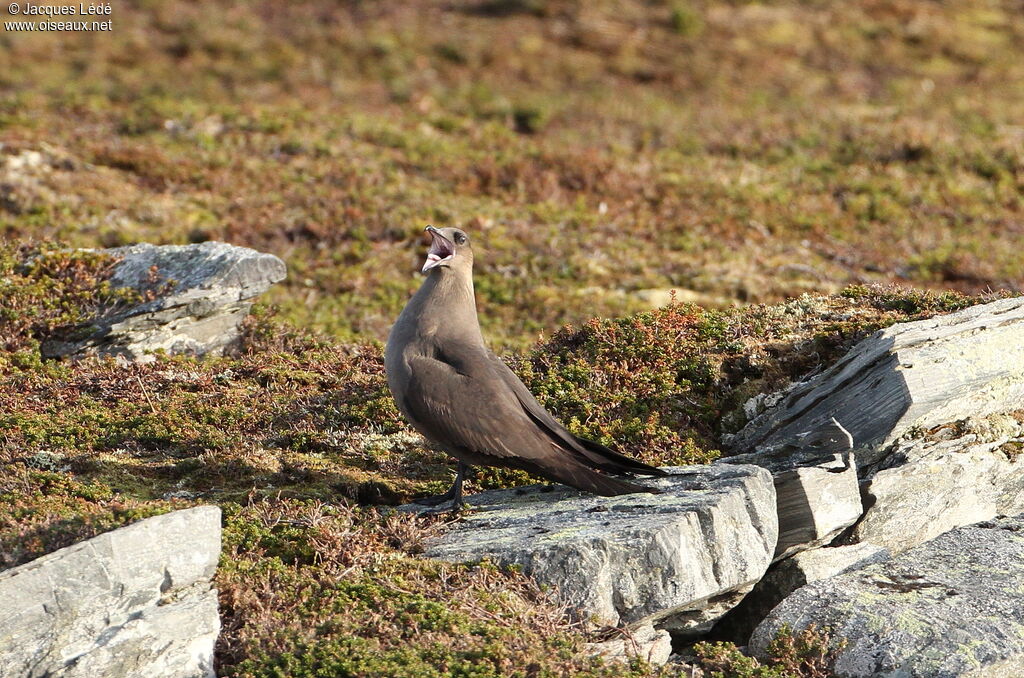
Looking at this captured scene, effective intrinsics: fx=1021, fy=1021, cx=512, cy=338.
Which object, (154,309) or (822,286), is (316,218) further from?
(822,286)

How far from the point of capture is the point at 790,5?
1179 inches

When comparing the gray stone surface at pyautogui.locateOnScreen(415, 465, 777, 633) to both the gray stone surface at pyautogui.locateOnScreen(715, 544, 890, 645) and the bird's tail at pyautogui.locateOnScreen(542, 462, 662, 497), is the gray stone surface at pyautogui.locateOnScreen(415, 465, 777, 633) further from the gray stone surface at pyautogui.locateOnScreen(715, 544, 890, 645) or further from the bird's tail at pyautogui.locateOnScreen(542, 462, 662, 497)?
the gray stone surface at pyautogui.locateOnScreen(715, 544, 890, 645)

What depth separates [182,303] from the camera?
11.0 m

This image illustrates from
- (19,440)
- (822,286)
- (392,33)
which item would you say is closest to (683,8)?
(392,33)

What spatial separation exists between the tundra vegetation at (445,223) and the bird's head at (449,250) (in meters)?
1.69

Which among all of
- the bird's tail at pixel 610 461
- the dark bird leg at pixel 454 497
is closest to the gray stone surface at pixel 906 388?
the bird's tail at pixel 610 461

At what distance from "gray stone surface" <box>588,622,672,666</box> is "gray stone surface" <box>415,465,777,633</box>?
0.11m

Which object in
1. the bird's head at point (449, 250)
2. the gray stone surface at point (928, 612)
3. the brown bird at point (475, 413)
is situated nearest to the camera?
the gray stone surface at point (928, 612)

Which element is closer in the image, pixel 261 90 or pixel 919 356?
pixel 919 356

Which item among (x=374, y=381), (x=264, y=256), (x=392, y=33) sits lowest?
(x=374, y=381)

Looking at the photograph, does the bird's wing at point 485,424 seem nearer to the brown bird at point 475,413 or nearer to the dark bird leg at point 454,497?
the brown bird at point 475,413

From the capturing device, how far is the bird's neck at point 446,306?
27.4 feet

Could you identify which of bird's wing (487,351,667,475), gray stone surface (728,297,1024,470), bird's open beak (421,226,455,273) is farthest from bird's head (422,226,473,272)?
gray stone surface (728,297,1024,470)

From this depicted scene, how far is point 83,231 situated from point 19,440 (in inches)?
291
